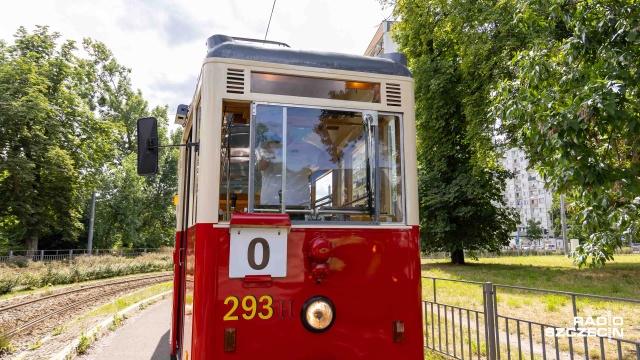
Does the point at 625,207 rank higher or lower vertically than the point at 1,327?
higher

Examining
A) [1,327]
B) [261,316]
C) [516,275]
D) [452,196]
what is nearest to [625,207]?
[261,316]

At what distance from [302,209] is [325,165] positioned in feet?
1.33

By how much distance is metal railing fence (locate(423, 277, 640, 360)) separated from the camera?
13.7 feet

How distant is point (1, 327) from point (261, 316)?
10.8 meters

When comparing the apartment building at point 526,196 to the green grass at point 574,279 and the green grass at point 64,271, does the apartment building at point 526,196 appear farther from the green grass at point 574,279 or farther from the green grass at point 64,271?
the green grass at point 64,271

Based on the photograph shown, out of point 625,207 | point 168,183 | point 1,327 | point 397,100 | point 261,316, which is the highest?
point 168,183

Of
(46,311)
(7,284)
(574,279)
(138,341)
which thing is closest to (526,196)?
(574,279)

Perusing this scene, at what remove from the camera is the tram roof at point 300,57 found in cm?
320

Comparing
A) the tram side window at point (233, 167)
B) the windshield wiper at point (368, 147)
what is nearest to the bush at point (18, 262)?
the tram side window at point (233, 167)

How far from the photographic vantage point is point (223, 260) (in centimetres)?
283

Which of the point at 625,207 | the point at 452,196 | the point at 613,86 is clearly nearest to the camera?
the point at 613,86

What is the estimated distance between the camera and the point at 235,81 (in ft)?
10.3

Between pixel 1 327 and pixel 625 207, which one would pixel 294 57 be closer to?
pixel 625 207

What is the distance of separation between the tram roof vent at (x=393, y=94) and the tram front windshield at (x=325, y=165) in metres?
0.11
